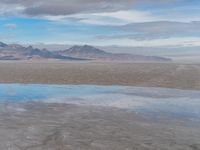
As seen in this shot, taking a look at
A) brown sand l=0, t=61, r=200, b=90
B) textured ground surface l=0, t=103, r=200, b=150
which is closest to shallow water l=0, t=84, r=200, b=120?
textured ground surface l=0, t=103, r=200, b=150

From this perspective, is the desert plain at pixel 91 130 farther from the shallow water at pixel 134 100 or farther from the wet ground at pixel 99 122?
the shallow water at pixel 134 100

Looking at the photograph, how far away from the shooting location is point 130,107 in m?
18.4

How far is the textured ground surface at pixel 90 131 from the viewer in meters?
10.9

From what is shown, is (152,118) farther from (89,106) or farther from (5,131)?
(5,131)

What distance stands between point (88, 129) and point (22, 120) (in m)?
3.05

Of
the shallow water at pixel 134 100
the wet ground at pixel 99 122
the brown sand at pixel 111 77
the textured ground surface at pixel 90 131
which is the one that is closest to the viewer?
the textured ground surface at pixel 90 131

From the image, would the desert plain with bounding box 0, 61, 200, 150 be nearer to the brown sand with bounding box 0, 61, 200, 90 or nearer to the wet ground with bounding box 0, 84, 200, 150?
the wet ground with bounding box 0, 84, 200, 150

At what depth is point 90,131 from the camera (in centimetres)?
1273

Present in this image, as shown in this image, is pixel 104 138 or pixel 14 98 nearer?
pixel 104 138

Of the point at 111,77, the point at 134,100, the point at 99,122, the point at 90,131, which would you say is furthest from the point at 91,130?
the point at 111,77

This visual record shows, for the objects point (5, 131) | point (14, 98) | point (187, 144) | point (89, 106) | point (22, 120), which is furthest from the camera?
point (14, 98)

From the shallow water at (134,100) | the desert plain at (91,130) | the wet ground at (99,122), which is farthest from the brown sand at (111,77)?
the desert plain at (91,130)

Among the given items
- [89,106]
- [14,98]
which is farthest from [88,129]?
[14,98]

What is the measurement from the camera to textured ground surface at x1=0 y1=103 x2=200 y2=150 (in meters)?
10.9
